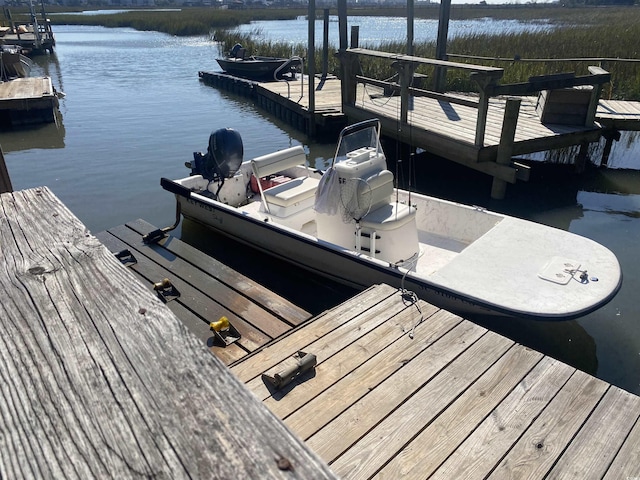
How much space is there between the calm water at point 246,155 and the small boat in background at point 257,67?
161 cm

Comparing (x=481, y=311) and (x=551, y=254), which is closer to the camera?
(x=481, y=311)

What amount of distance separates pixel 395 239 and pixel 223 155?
291cm

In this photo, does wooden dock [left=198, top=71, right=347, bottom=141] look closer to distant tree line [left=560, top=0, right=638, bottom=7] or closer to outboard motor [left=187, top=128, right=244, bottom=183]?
outboard motor [left=187, top=128, right=244, bottom=183]

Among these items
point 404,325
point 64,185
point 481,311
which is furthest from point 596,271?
point 64,185

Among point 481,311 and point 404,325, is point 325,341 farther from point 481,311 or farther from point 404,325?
point 481,311

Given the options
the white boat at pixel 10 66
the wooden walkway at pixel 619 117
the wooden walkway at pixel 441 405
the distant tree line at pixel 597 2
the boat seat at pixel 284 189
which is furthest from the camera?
the distant tree line at pixel 597 2

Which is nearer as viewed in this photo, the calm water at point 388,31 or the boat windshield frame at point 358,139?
the boat windshield frame at point 358,139

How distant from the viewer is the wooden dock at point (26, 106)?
1307 cm

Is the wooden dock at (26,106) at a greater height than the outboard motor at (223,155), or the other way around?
the outboard motor at (223,155)

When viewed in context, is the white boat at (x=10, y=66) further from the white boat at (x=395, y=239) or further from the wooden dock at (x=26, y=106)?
the white boat at (x=395, y=239)

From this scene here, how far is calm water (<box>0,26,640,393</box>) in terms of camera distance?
4.93 meters

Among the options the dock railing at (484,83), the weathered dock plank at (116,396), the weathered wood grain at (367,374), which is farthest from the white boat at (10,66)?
the weathered dock plank at (116,396)

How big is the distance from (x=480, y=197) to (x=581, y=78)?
2.38 m

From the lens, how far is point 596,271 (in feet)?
14.3
